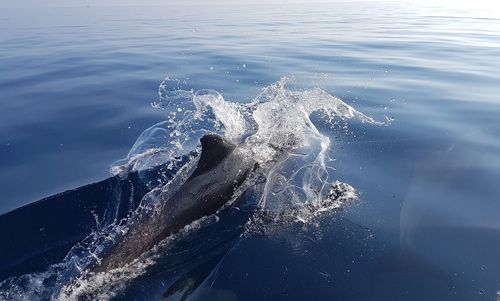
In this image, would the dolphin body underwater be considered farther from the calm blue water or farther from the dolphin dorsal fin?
the calm blue water

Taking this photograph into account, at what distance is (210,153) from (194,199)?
0.66 metres

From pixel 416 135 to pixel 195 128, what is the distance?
4.08 m

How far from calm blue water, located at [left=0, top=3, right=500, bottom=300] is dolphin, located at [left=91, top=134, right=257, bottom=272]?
58cm

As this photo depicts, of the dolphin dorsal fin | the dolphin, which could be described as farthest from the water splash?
the dolphin dorsal fin

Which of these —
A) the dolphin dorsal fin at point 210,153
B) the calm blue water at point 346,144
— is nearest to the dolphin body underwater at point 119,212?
the dolphin dorsal fin at point 210,153

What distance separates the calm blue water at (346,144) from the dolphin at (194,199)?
0.58 m

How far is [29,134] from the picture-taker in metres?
9.69

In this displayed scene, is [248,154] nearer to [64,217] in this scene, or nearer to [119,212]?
[119,212]

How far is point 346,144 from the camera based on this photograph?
27.2ft

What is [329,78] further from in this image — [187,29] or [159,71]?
[187,29]

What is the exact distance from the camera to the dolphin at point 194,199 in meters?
5.45

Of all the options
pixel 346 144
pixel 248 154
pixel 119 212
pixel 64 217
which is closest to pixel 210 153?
pixel 248 154

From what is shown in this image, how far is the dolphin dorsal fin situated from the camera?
639 cm

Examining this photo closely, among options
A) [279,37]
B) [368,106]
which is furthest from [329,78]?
[279,37]
